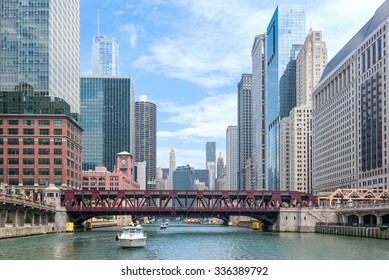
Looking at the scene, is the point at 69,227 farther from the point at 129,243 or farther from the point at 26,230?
the point at 129,243

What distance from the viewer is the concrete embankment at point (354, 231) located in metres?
119

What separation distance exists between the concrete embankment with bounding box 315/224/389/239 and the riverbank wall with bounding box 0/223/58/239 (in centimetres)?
6775

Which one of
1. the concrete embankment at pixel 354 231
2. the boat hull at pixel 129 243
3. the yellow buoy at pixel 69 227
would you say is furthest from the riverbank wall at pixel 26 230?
the concrete embankment at pixel 354 231

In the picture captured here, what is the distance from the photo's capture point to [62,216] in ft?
575

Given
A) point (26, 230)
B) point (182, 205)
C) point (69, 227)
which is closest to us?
point (26, 230)

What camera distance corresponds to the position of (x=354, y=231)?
440ft

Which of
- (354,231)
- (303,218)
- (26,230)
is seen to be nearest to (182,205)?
(303,218)

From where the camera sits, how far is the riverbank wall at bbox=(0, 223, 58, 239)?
4565 inches

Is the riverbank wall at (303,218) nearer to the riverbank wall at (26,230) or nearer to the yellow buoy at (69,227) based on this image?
the yellow buoy at (69,227)

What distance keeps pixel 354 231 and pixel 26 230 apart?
69655 millimetres
